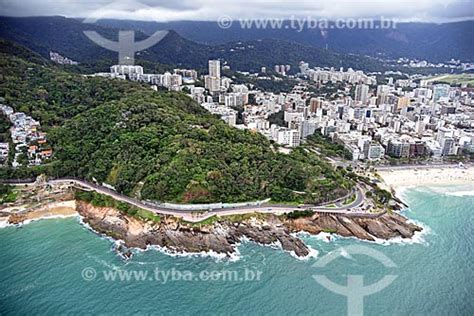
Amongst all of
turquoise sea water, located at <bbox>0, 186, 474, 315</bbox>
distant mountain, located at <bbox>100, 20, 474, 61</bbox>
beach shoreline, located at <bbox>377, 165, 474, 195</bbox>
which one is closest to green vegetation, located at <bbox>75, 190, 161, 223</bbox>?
turquoise sea water, located at <bbox>0, 186, 474, 315</bbox>

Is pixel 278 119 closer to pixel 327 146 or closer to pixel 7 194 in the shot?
pixel 327 146

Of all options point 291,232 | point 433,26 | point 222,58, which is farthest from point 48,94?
point 433,26

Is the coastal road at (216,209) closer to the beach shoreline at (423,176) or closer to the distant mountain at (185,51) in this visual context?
the beach shoreline at (423,176)

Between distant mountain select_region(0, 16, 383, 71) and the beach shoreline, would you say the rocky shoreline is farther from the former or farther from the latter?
distant mountain select_region(0, 16, 383, 71)

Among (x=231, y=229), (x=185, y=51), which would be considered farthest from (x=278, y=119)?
(x=185, y=51)

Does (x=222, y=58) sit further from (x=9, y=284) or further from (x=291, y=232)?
(x=9, y=284)

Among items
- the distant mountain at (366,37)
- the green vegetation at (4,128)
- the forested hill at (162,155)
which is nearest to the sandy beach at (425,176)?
the forested hill at (162,155)
